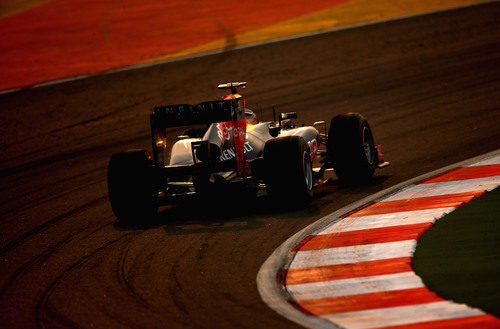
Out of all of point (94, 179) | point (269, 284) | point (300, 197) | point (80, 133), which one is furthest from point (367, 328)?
point (80, 133)

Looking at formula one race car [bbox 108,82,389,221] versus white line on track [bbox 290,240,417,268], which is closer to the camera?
white line on track [bbox 290,240,417,268]

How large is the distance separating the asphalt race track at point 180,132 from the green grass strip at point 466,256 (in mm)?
1286

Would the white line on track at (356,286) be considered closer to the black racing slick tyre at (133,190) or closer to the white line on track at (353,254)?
the white line on track at (353,254)

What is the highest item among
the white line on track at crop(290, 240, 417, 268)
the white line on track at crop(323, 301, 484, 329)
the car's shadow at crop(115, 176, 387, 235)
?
the white line on track at crop(323, 301, 484, 329)

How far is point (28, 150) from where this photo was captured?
53.4 ft

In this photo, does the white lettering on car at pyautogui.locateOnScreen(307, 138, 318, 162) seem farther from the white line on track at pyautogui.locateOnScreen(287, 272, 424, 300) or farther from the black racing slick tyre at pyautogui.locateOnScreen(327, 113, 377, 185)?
the white line on track at pyautogui.locateOnScreen(287, 272, 424, 300)

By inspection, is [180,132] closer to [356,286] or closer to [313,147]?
[313,147]

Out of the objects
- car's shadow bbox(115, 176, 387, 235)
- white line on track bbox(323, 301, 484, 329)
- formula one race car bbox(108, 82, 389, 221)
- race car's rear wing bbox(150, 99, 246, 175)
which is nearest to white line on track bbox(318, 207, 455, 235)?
car's shadow bbox(115, 176, 387, 235)

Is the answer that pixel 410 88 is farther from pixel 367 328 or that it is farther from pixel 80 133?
pixel 367 328

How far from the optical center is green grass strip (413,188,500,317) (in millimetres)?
6250

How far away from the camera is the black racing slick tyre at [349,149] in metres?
11.1

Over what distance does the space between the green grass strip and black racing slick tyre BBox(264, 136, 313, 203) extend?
191cm

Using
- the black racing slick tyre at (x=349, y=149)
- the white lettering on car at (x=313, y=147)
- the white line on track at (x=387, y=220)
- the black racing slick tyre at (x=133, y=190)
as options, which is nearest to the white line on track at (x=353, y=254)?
the white line on track at (x=387, y=220)

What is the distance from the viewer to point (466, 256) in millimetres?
7238
